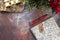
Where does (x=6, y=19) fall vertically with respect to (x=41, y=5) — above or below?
below

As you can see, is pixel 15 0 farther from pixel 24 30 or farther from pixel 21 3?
pixel 24 30

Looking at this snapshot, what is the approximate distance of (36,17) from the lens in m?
1.17

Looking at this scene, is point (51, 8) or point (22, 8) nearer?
point (51, 8)

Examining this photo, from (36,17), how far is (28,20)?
6 centimetres

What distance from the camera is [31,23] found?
1.12m

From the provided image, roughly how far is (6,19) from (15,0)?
0.50 ft

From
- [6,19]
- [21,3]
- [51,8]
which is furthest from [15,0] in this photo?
[51,8]

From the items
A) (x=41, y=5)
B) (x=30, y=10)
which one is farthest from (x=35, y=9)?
(x=41, y=5)

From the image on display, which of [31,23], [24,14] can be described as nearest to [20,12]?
[24,14]

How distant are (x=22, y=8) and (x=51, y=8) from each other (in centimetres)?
23

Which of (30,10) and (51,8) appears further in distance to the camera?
(30,10)

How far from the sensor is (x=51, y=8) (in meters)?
1.09

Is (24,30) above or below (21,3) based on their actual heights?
below

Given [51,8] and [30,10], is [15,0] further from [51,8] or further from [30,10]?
[51,8]
